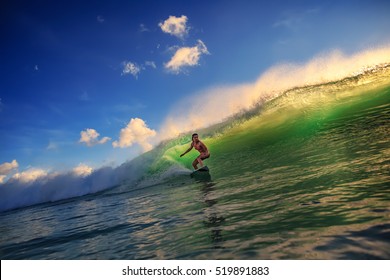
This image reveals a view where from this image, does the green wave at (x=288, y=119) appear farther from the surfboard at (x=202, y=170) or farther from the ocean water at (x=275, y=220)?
the ocean water at (x=275, y=220)

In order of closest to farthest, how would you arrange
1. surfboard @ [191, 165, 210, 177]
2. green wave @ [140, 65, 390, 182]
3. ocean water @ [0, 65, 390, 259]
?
1. ocean water @ [0, 65, 390, 259]
2. surfboard @ [191, 165, 210, 177]
3. green wave @ [140, 65, 390, 182]

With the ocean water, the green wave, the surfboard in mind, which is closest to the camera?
the ocean water

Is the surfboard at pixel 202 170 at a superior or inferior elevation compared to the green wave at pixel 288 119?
inferior

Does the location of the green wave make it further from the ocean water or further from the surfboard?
the ocean water

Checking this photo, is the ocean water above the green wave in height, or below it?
below

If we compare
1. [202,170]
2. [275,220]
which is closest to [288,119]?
[202,170]

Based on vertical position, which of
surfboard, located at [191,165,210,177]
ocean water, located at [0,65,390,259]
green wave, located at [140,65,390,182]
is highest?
green wave, located at [140,65,390,182]

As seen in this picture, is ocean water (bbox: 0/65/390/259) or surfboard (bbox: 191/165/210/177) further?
surfboard (bbox: 191/165/210/177)

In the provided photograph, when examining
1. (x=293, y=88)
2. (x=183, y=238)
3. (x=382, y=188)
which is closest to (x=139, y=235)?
(x=183, y=238)

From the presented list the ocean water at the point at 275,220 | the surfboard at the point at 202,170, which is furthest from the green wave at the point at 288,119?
the ocean water at the point at 275,220

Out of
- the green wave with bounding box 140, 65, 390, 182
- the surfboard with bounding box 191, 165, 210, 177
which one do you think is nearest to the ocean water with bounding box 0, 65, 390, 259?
the surfboard with bounding box 191, 165, 210, 177

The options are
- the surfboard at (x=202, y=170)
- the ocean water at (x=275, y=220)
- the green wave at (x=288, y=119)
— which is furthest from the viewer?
the green wave at (x=288, y=119)

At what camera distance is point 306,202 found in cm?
386
